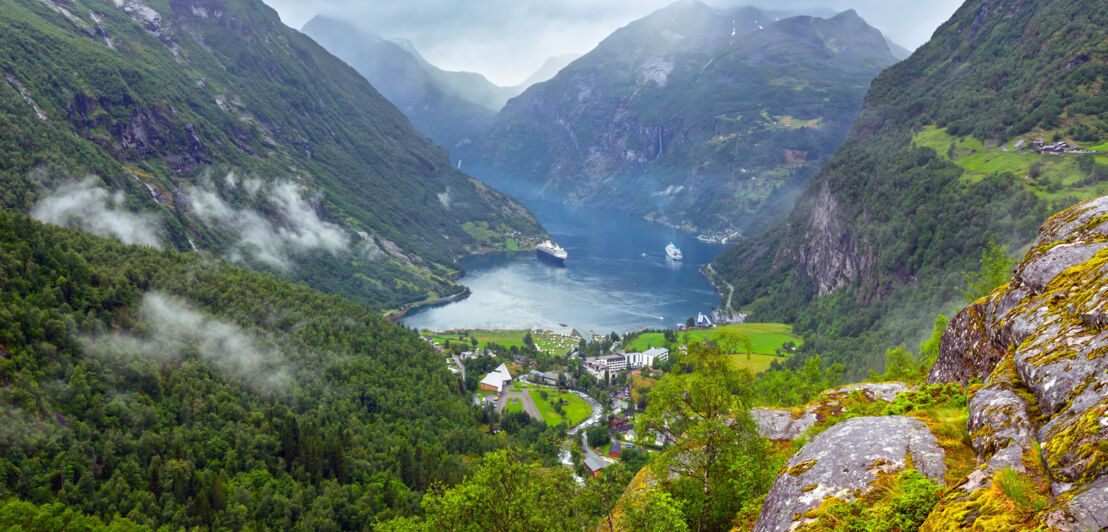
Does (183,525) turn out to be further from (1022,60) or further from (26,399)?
(1022,60)

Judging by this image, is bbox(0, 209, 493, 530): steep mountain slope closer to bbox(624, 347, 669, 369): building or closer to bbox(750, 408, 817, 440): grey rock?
bbox(624, 347, 669, 369): building

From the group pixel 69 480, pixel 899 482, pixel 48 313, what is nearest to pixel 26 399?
pixel 69 480

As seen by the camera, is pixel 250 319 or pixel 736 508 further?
pixel 250 319

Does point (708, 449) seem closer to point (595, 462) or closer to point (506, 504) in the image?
point (506, 504)

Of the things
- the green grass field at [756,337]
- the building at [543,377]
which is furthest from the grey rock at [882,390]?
the green grass field at [756,337]

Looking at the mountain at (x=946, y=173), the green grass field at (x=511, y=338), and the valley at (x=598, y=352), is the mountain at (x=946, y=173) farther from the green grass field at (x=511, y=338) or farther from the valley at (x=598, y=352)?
the green grass field at (x=511, y=338)

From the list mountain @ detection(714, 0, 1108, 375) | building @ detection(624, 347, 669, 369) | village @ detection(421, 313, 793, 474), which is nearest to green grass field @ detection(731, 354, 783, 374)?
village @ detection(421, 313, 793, 474)

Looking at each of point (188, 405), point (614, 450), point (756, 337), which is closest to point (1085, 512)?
point (188, 405)
